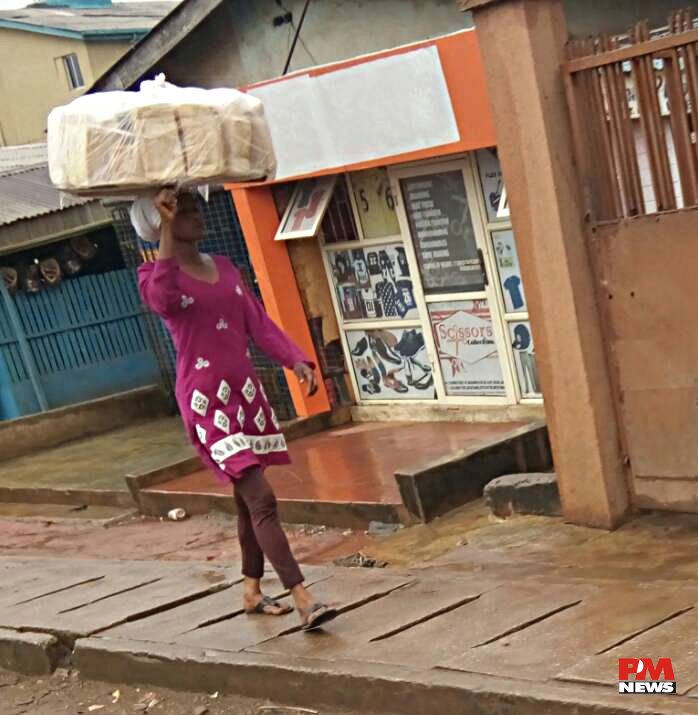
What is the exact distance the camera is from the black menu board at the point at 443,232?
10.7m

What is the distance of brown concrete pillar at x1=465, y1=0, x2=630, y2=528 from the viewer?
673 centimetres

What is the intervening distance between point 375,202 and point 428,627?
660 cm

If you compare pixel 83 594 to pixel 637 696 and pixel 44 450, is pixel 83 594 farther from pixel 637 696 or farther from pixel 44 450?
pixel 44 450

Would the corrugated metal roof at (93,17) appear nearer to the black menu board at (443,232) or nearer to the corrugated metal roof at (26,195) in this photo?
the corrugated metal roof at (26,195)

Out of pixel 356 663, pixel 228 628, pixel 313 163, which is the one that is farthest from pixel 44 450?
pixel 356 663

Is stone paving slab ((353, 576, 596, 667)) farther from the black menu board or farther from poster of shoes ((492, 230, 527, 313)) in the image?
the black menu board

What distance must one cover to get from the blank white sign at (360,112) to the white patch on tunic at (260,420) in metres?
4.80

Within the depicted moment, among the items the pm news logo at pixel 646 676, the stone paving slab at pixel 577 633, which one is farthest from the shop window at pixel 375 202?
the pm news logo at pixel 646 676

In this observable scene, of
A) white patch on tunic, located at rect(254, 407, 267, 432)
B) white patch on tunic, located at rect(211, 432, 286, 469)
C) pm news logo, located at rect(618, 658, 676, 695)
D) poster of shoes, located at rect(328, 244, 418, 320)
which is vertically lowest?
pm news logo, located at rect(618, 658, 676, 695)

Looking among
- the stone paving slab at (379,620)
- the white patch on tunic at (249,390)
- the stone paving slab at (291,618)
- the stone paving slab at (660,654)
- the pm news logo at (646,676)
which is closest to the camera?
the pm news logo at (646,676)

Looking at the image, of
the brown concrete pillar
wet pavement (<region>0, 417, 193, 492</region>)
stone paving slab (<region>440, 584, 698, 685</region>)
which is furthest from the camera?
wet pavement (<region>0, 417, 193, 492</region>)

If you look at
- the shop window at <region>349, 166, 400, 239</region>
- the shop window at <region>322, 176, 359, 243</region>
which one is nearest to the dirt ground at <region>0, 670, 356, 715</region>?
the shop window at <region>349, 166, 400, 239</region>

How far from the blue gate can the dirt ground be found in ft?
32.3

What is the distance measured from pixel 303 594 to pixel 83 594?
2.14m
